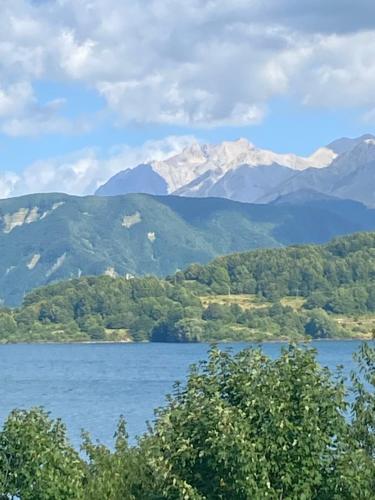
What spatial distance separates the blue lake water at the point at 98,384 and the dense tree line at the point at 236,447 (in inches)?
769

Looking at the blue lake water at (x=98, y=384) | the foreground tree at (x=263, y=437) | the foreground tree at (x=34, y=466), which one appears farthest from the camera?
the blue lake water at (x=98, y=384)

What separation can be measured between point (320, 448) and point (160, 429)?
414 cm

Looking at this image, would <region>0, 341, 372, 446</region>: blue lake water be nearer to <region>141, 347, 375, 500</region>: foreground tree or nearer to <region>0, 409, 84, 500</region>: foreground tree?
<region>0, 409, 84, 500</region>: foreground tree

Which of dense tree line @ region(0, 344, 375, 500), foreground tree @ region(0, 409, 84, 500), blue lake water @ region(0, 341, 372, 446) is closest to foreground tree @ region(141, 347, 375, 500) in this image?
dense tree line @ region(0, 344, 375, 500)

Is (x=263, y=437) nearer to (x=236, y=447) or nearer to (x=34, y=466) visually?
(x=236, y=447)

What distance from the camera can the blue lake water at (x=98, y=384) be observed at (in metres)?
87.4

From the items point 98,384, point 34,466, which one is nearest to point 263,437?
point 34,466

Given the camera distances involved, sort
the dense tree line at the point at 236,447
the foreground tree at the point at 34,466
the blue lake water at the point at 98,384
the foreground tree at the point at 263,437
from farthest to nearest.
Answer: the blue lake water at the point at 98,384 < the foreground tree at the point at 34,466 < the dense tree line at the point at 236,447 < the foreground tree at the point at 263,437

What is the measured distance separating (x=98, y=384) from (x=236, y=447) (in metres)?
106

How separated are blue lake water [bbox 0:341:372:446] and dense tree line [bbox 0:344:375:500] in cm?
1953

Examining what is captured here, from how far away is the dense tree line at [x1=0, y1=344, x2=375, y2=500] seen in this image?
27172 mm

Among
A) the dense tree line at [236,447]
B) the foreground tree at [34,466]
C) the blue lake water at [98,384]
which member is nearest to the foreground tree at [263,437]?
the dense tree line at [236,447]

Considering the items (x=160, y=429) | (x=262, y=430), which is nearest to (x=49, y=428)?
(x=160, y=429)

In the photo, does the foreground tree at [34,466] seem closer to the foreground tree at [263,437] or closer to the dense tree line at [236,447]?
the dense tree line at [236,447]
